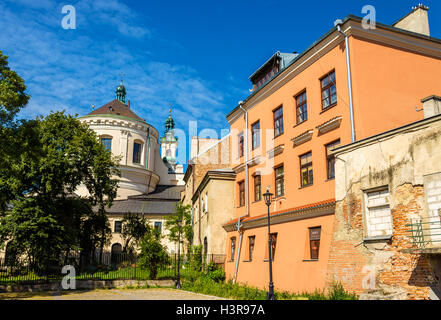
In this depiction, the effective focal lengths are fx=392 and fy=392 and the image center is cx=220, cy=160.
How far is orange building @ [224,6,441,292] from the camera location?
15430 millimetres

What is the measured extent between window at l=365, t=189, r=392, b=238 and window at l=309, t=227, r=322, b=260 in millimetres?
3047

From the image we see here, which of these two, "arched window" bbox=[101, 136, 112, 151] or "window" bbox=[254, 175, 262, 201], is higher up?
"arched window" bbox=[101, 136, 112, 151]

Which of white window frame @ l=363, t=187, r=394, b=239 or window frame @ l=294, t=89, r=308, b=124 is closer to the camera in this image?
white window frame @ l=363, t=187, r=394, b=239

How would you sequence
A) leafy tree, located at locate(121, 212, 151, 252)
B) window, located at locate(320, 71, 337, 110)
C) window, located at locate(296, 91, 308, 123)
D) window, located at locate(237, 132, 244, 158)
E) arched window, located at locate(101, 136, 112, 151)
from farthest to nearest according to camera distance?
1. arched window, located at locate(101, 136, 112, 151)
2. leafy tree, located at locate(121, 212, 151, 252)
3. window, located at locate(237, 132, 244, 158)
4. window, located at locate(296, 91, 308, 123)
5. window, located at locate(320, 71, 337, 110)

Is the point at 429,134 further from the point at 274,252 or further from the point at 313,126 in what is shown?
the point at 274,252

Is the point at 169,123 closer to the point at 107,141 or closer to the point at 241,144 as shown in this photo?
the point at 107,141

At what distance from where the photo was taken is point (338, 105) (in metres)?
15.9

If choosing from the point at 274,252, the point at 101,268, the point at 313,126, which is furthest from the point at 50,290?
the point at 313,126

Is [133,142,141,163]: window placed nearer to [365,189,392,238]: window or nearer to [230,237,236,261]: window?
[230,237,236,261]: window

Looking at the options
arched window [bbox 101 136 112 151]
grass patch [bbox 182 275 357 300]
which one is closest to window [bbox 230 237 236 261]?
grass patch [bbox 182 275 357 300]

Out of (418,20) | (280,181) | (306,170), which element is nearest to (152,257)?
(280,181)

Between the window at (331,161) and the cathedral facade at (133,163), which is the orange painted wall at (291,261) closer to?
the window at (331,161)

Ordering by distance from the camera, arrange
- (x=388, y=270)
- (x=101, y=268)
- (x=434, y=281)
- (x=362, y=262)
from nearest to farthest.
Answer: (x=434, y=281)
(x=388, y=270)
(x=362, y=262)
(x=101, y=268)
